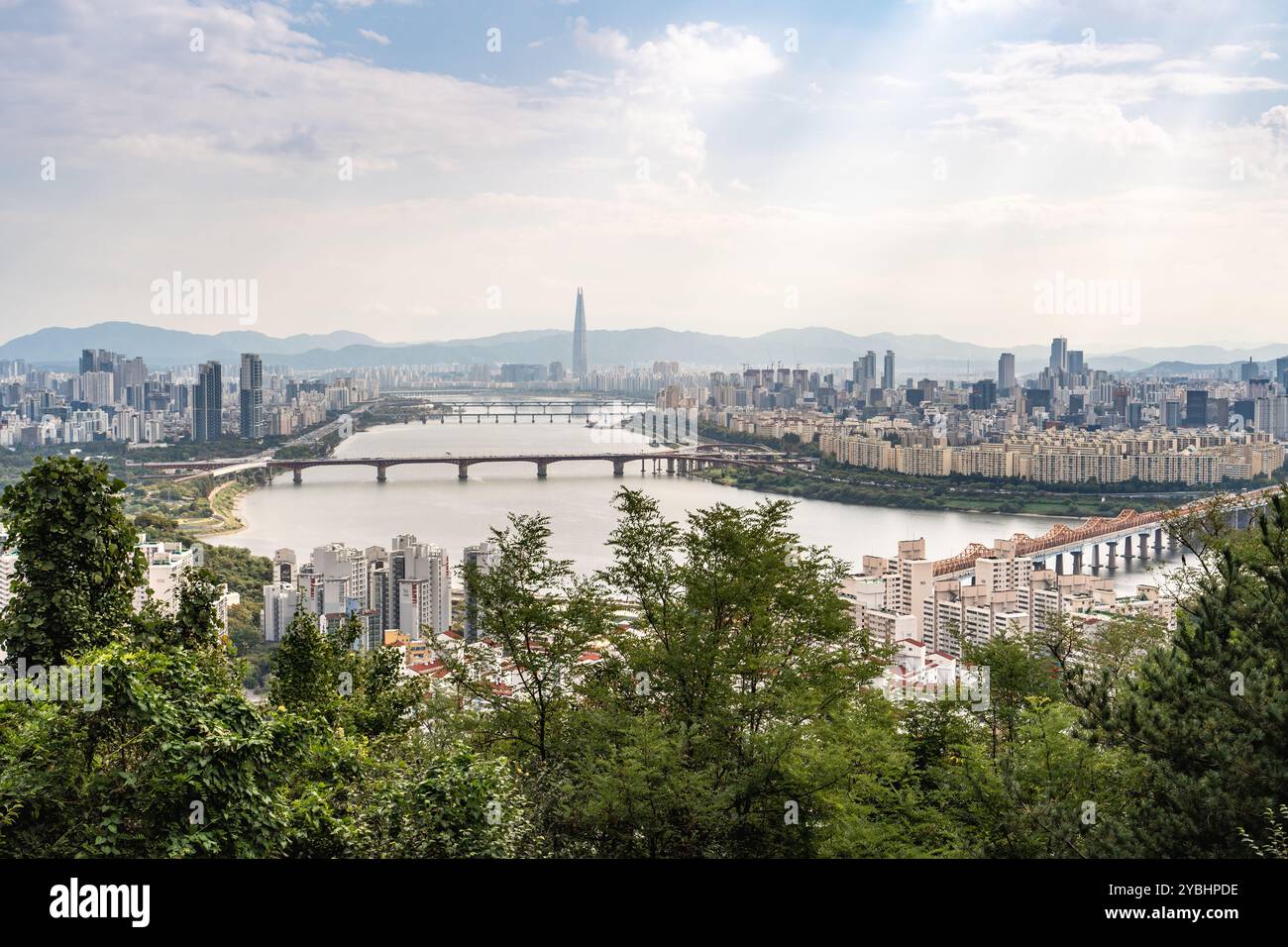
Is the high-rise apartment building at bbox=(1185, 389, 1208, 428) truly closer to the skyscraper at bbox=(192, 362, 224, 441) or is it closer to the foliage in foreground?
the skyscraper at bbox=(192, 362, 224, 441)

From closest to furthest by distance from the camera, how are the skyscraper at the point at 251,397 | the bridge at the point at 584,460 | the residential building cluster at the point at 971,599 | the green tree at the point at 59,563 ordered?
the green tree at the point at 59,563 < the residential building cluster at the point at 971,599 < the bridge at the point at 584,460 < the skyscraper at the point at 251,397

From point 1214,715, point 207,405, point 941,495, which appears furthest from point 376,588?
point 207,405

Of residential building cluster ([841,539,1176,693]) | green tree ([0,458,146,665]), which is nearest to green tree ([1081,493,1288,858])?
green tree ([0,458,146,665])

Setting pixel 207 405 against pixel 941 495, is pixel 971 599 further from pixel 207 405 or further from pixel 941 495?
pixel 207 405

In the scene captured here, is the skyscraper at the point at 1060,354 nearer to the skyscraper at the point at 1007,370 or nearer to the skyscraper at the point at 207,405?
the skyscraper at the point at 1007,370

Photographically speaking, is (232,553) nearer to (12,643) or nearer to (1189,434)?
(12,643)

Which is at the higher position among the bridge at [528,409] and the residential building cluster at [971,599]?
the bridge at [528,409]

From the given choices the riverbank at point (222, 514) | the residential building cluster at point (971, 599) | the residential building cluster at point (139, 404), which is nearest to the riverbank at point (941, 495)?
the residential building cluster at point (971, 599)

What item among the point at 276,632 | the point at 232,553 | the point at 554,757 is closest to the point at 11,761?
the point at 554,757
